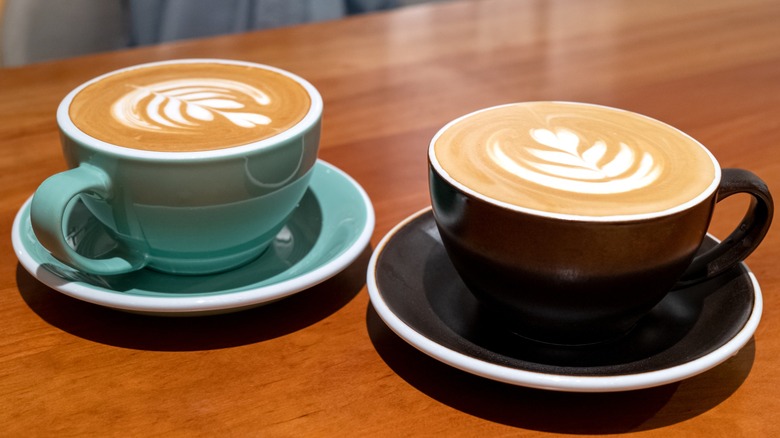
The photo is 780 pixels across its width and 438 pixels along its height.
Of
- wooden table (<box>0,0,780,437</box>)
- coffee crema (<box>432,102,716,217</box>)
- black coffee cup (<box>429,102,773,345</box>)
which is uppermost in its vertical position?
coffee crema (<box>432,102,716,217</box>)

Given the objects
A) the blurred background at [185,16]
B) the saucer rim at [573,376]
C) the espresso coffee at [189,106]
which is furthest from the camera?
the blurred background at [185,16]

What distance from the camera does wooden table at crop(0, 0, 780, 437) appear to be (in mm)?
427

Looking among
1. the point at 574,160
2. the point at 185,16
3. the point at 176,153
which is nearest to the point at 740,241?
the point at 574,160

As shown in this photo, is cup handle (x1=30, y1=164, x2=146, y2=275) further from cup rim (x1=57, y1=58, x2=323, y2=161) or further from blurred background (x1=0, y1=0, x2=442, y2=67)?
blurred background (x1=0, y1=0, x2=442, y2=67)

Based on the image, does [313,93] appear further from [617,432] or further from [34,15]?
[34,15]

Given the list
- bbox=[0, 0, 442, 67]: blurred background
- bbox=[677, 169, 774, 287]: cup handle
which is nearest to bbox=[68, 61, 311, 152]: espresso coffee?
bbox=[677, 169, 774, 287]: cup handle

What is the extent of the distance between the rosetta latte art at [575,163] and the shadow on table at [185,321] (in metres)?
0.15

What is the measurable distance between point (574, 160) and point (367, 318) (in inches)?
6.4

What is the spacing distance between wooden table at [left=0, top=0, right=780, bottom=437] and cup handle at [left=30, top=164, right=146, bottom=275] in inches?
2.1

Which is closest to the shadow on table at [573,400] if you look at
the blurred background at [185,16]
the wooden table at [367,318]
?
the wooden table at [367,318]

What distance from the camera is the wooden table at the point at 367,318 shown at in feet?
1.40

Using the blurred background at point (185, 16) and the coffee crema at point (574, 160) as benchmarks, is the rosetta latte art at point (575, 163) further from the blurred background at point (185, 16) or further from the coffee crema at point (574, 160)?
the blurred background at point (185, 16)

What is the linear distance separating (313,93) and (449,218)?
16cm

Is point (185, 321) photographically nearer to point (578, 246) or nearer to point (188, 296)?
point (188, 296)
